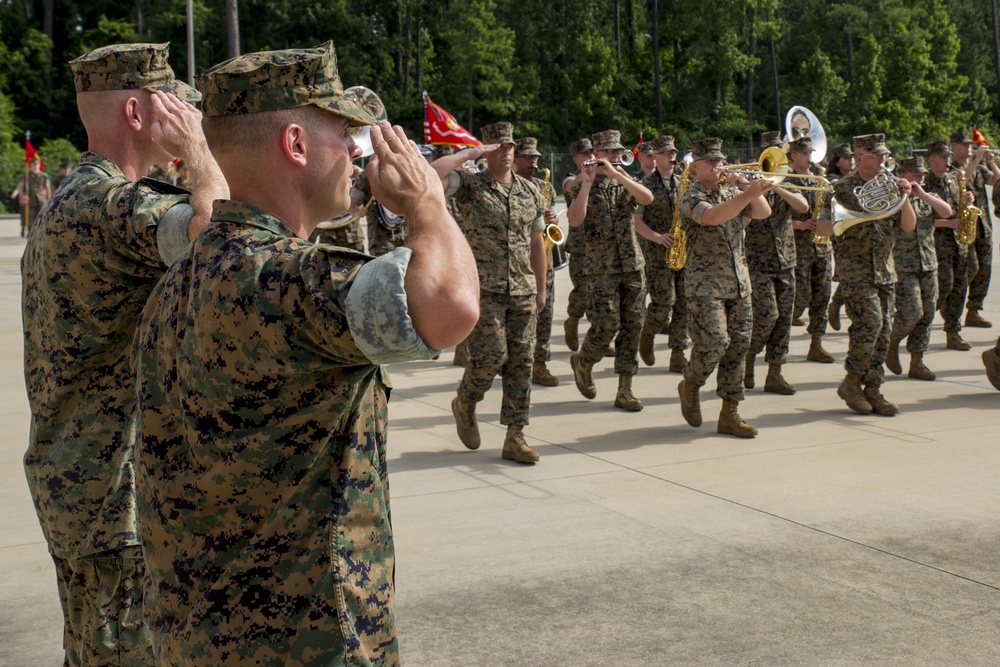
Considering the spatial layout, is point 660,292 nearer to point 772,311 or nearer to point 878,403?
point 772,311

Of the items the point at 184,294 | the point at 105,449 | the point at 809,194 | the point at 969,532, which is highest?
the point at 809,194

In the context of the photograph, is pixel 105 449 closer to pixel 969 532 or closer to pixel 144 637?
pixel 144 637

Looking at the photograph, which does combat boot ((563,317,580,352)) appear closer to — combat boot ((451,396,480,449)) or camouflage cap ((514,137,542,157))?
camouflage cap ((514,137,542,157))

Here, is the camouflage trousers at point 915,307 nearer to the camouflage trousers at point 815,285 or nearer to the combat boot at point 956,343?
the camouflage trousers at point 815,285

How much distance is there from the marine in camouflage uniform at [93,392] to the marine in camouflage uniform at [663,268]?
800 centimetres

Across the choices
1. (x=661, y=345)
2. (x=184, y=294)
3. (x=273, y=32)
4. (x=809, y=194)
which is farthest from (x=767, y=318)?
(x=273, y=32)

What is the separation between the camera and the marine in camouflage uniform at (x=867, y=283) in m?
9.19

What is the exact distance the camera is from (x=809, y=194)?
11.8 metres

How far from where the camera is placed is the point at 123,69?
3.27 m

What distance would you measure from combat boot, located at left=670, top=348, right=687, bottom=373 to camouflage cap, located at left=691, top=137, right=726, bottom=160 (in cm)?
296

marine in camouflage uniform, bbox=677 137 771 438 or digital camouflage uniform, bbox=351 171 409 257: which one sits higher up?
digital camouflage uniform, bbox=351 171 409 257

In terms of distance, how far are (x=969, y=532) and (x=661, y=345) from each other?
7.45 metres

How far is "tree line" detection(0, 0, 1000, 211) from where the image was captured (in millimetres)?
57688

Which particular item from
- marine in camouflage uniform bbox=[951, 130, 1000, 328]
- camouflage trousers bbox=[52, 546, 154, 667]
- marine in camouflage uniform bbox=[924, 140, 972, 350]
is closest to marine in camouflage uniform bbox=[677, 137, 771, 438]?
marine in camouflage uniform bbox=[924, 140, 972, 350]
